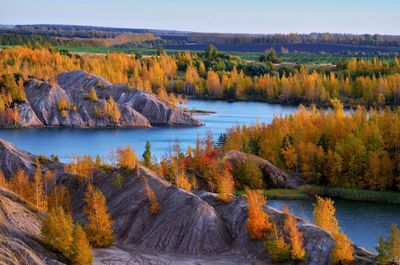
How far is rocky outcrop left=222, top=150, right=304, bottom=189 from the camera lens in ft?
216

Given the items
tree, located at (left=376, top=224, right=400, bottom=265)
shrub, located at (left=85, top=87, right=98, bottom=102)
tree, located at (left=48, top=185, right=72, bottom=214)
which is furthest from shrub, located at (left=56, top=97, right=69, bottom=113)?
tree, located at (left=376, top=224, right=400, bottom=265)

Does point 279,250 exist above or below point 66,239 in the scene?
below

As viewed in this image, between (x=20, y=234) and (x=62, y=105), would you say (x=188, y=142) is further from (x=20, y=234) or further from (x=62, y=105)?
(x=20, y=234)

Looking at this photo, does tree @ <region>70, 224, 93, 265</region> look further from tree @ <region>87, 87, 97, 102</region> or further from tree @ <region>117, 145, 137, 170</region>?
tree @ <region>87, 87, 97, 102</region>

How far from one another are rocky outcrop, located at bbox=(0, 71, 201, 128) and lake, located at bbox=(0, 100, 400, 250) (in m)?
3.79

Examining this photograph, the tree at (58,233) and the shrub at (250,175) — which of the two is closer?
the tree at (58,233)

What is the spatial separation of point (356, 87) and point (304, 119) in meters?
64.0

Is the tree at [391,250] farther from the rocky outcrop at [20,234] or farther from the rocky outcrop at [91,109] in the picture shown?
the rocky outcrop at [91,109]

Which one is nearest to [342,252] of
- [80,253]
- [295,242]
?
[295,242]

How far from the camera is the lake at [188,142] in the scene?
54.7 metres

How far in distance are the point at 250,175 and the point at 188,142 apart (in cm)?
2977

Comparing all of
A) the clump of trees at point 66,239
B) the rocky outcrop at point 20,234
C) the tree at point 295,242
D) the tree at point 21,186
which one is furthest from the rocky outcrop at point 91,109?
the tree at point 295,242

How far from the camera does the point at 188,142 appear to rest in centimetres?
9356

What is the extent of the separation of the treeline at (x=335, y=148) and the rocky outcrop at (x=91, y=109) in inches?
1597
